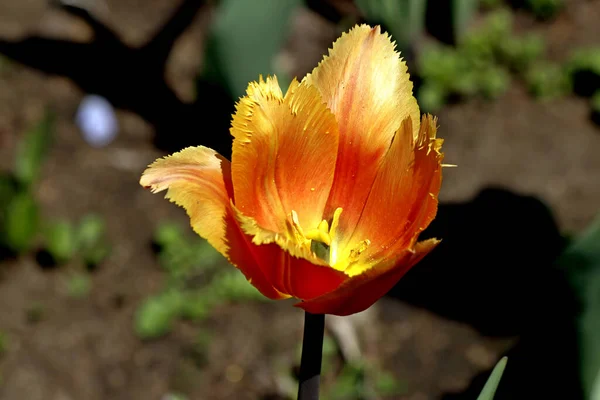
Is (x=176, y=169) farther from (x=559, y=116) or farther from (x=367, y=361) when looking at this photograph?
(x=559, y=116)

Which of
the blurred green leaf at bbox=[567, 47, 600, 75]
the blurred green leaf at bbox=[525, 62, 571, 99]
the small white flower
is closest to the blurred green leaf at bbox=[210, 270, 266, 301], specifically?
the small white flower

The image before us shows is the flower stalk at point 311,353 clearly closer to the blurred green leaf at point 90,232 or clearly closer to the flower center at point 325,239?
the flower center at point 325,239

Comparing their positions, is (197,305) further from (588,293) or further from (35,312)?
(588,293)

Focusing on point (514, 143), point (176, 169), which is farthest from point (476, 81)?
point (176, 169)

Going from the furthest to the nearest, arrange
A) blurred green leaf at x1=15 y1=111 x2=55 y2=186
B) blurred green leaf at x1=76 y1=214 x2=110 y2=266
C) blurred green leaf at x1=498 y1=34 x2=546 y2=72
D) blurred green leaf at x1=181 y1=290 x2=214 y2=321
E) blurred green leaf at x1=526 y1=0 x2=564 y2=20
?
blurred green leaf at x1=526 y1=0 x2=564 y2=20, blurred green leaf at x1=498 y1=34 x2=546 y2=72, blurred green leaf at x1=76 y1=214 x2=110 y2=266, blurred green leaf at x1=181 y1=290 x2=214 y2=321, blurred green leaf at x1=15 y1=111 x2=55 y2=186

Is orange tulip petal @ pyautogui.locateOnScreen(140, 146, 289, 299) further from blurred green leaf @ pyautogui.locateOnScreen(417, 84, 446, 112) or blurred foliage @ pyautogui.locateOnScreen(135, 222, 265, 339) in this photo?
blurred green leaf @ pyautogui.locateOnScreen(417, 84, 446, 112)

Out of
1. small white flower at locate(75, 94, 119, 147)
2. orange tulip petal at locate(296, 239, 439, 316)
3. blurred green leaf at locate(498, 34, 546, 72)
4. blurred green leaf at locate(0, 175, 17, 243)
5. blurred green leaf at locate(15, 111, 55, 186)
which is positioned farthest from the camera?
blurred green leaf at locate(498, 34, 546, 72)

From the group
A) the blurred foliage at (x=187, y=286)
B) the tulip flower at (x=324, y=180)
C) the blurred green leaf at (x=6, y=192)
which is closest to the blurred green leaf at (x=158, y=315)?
the blurred foliage at (x=187, y=286)
